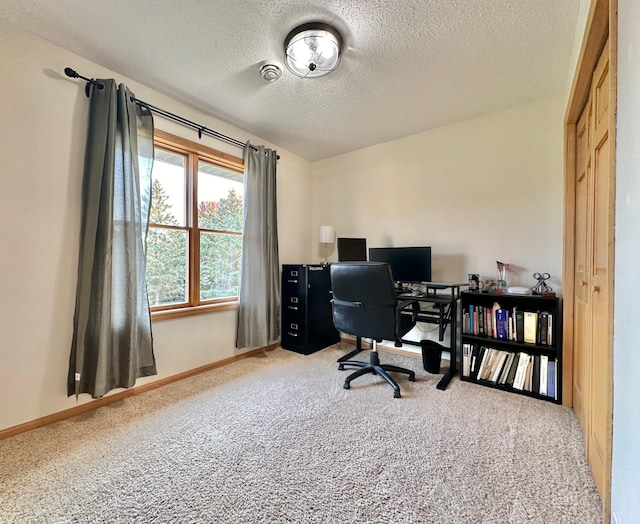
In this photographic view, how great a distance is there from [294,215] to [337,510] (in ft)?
10.1

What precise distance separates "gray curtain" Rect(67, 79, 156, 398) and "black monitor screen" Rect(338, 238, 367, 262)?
77.6 inches

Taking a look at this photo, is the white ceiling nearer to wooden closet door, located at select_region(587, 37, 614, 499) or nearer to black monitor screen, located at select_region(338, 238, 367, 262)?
wooden closet door, located at select_region(587, 37, 614, 499)

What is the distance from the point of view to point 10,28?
1.71 meters

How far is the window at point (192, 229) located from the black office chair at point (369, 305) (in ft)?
Answer: 4.21

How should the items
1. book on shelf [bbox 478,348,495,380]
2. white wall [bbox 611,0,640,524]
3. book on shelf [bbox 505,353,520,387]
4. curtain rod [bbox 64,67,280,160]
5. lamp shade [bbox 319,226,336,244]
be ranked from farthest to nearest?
lamp shade [bbox 319,226,336,244] → book on shelf [bbox 478,348,495,380] → book on shelf [bbox 505,353,520,387] → curtain rod [bbox 64,67,280,160] → white wall [bbox 611,0,640,524]

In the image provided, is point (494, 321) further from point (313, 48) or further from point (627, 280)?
point (313, 48)

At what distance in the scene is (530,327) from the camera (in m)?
2.23

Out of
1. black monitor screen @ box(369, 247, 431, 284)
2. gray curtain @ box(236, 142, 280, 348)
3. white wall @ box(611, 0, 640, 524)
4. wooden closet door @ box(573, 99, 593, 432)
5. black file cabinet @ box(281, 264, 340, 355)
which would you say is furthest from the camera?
black file cabinet @ box(281, 264, 340, 355)

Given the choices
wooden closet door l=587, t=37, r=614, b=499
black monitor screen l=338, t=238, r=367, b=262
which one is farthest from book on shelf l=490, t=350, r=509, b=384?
black monitor screen l=338, t=238, r=367, b=262

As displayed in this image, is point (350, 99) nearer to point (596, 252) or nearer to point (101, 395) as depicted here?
point (596, 252)

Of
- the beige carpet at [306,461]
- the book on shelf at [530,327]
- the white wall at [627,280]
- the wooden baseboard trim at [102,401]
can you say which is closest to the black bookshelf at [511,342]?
the book on shelf at [530,327]

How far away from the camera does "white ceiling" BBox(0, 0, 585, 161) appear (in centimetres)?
160

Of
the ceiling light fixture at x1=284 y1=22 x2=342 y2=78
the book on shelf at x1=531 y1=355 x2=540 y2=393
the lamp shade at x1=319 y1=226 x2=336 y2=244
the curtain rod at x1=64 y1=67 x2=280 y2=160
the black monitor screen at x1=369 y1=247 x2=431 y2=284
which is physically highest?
the ceiling light fixture at x1=284 y1=22 x2=342 y2=78

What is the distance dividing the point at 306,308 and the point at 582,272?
7.73 ft
